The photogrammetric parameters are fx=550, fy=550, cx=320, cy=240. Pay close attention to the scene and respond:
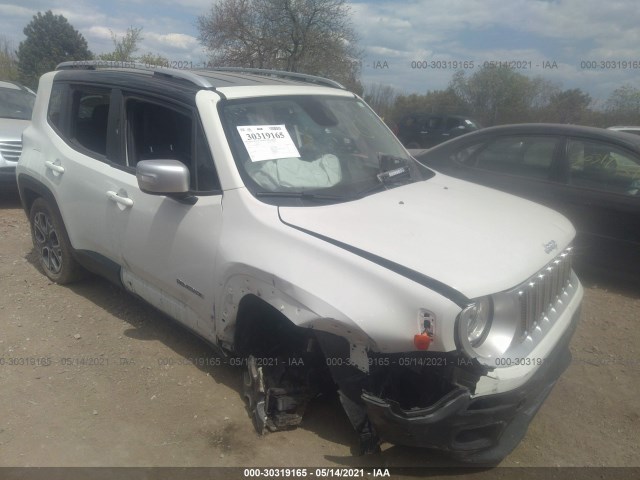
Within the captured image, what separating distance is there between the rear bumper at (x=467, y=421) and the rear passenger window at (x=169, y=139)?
65.0 inches

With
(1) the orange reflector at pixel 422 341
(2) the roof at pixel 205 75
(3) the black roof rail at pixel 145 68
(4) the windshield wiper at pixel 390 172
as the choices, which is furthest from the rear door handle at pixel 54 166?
(1) the orange reflector at pixel 422 341

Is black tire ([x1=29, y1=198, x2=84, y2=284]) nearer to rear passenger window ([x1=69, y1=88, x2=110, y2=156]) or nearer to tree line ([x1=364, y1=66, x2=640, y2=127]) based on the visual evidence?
rear passenger window ([x1=69, y1=88, x2=110, y2=156])

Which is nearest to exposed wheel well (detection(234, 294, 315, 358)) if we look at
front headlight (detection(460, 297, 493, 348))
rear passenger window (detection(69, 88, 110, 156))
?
front headlight (detection(460, 297, 493, 348))

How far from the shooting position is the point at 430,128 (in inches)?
681

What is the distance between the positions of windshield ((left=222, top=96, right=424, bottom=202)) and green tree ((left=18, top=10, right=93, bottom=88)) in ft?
79.3

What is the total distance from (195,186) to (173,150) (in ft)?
1.93

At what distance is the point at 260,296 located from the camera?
2.91m

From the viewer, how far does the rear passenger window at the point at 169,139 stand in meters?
3.38

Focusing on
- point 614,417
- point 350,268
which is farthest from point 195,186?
point 614,417

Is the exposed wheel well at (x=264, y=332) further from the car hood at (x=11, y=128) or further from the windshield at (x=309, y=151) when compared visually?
the car hood at (x=11, y=128)

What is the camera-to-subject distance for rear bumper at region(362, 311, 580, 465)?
246cm

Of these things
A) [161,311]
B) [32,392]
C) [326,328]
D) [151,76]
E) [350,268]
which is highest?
[151,76]

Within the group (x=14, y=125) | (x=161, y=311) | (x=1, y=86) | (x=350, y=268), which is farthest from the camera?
(x=1, y=86)

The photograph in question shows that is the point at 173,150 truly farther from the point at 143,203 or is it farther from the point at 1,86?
the point at 1,86
